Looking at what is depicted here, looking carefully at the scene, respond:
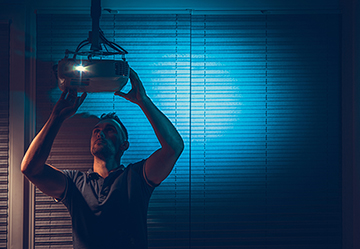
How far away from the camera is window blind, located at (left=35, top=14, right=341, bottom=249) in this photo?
→ 181cm

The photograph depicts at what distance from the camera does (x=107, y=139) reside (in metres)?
1.55

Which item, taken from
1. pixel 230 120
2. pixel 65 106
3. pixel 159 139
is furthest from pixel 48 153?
pixel 230 120

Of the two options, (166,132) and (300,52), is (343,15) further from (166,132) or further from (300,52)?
(166,132)

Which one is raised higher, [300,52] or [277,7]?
[277,7]

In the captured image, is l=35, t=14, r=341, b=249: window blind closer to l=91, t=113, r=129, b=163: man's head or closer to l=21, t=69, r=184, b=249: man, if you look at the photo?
l=91, t=113, r=129, b=163: man's head

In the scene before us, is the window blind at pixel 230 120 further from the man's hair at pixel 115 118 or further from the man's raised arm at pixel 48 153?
the man's raised arm at pixel 48 153

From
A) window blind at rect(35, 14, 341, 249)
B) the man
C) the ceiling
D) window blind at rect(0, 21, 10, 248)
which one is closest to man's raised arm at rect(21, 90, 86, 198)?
the man

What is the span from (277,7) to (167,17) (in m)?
0.76

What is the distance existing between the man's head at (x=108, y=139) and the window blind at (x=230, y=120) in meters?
0.21

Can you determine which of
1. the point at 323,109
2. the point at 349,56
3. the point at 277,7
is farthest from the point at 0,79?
the point at 349,56

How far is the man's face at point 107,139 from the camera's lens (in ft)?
4.97

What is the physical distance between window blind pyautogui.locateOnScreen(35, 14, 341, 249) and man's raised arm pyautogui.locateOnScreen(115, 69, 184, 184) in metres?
0.35

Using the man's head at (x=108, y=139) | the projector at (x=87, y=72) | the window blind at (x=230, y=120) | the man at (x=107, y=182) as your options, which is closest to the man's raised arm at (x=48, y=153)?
the man at (x=107, y=182)

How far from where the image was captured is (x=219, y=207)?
5.95 feet
